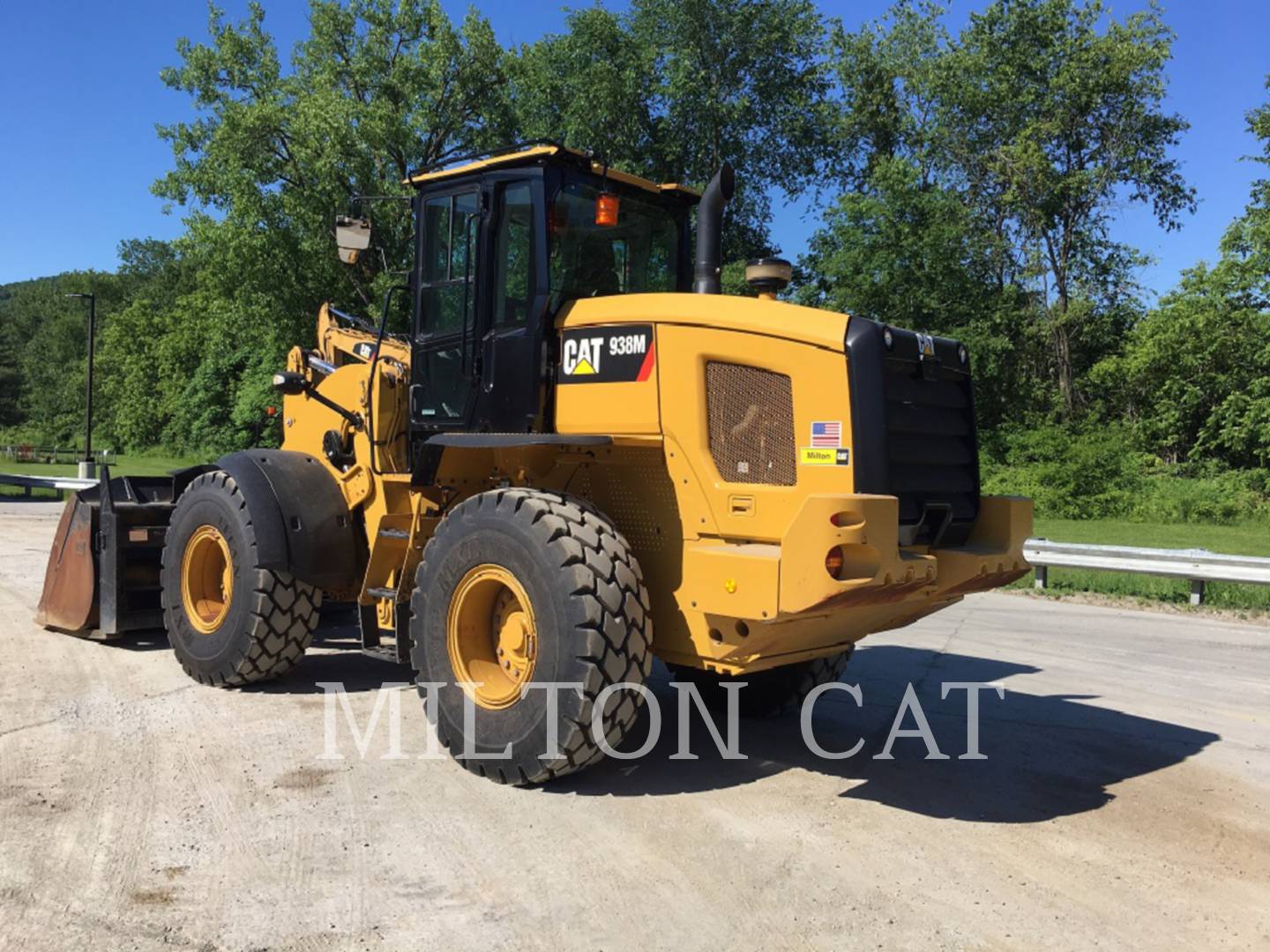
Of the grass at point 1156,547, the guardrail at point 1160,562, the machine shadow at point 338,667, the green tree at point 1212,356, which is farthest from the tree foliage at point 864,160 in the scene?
the machine shadow at point 338,667

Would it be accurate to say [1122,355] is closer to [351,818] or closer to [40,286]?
[351,818]

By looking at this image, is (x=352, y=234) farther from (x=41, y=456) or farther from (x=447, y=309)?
(x=41, y=456)

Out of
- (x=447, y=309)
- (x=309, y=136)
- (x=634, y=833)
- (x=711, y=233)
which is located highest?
(x=309, y=136)

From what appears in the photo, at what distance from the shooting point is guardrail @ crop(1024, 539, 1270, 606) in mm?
10844

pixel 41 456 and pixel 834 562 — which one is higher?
pixel 41 456

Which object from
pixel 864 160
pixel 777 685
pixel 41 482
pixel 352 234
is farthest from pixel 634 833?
pixel 864 160

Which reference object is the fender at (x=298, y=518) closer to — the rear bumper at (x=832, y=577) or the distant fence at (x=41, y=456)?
the rear bumper at (x=832, y=577)

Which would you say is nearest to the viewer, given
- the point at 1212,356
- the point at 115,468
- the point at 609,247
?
the point at 609,247

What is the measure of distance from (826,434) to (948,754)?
224cm

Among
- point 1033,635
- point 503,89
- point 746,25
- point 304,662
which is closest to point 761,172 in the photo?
point 746,25

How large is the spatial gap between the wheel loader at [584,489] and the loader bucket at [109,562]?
2.45 ft

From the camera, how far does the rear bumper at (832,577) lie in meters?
4.13

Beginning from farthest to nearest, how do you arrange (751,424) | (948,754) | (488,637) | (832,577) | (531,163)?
(948,754), (531,163), (488,637), (751,424), (832,577)

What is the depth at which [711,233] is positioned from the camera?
17.8ft
